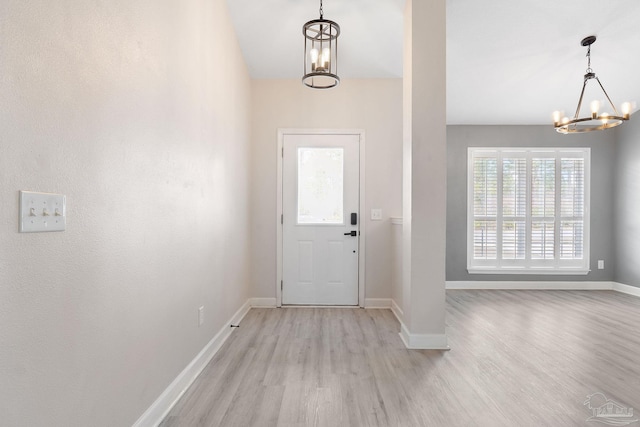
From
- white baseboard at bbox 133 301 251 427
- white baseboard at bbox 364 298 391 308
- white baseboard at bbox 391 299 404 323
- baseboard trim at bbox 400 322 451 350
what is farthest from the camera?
white baseboard at bbox 364 298 391 308

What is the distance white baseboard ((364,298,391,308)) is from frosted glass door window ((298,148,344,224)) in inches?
40.6

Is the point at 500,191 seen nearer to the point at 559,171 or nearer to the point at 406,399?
the point at 559,171

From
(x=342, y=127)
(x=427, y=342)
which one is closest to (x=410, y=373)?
(x=427, y=342)

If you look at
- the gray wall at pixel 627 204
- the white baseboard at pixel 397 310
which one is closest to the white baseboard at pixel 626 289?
the gray wall at pixel 627 204

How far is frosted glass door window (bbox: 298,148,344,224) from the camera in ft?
14.3

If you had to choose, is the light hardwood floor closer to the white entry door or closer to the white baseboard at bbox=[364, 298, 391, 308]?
the white baseboard at bbox=[364, 298, 391, 308]

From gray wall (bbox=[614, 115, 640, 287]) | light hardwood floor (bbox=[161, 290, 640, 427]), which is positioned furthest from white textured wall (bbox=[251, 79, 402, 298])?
gray wall (bbox=[614, 115, 640, 287])

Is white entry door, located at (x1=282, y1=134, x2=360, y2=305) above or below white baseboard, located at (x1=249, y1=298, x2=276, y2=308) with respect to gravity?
above

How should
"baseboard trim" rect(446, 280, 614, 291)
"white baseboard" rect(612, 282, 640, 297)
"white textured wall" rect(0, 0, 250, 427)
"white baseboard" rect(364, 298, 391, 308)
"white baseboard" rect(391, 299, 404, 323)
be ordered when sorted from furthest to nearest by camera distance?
"baseboard trim" rect(446, 280, 614, 291), "white baseboard" rect(612, 282, 640, 297), "white baseboard" rect(364, 298, 391, 308), "white baseboard" rect(391, 299, 404, 323), "white textured wall" rect(0, 0, 250, 427)

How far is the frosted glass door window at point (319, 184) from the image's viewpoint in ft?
14.3

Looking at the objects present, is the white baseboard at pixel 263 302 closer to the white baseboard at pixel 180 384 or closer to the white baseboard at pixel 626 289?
the white baseboard at pixel 180 384

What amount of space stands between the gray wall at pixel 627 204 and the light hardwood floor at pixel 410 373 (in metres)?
1.81

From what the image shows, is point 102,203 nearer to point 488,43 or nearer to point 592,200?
point 488,43

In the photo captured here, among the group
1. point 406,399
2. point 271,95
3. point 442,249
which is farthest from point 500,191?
point 406,399
